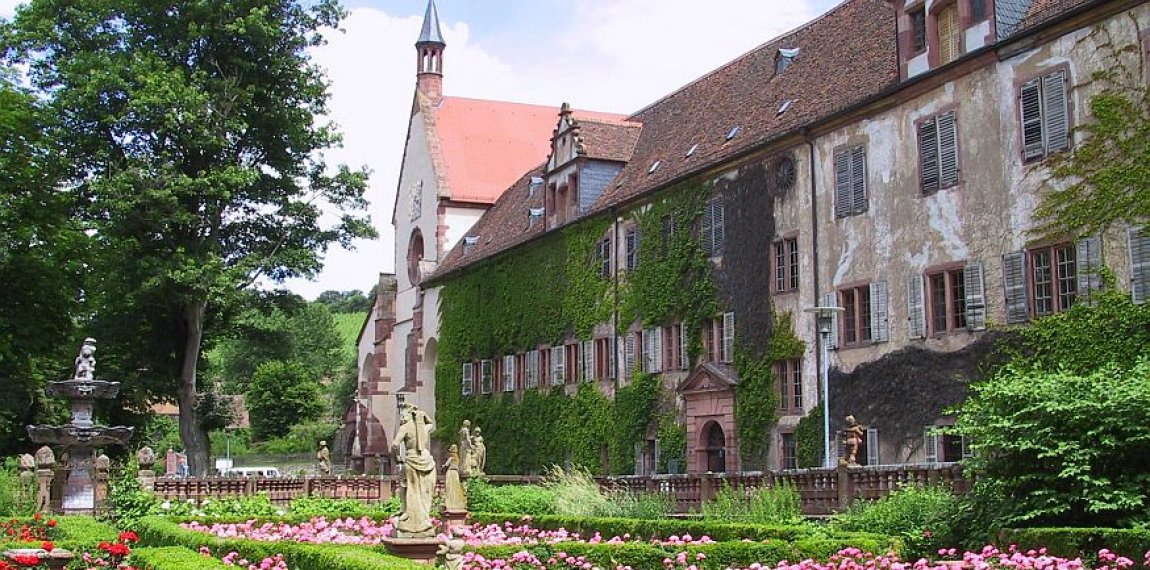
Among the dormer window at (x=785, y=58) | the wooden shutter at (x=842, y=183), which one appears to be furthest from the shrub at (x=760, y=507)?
the dormer window at (x=785, y=58)

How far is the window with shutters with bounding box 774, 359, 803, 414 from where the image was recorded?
30.1 meters

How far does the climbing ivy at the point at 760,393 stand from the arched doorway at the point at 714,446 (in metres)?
1.52

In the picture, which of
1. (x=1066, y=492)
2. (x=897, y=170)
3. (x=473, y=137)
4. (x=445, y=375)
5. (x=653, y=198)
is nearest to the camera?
(x=1066, y=492)

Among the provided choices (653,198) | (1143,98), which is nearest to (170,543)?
(1143,98)

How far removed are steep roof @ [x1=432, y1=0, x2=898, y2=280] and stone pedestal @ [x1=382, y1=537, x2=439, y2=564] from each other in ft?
53.8

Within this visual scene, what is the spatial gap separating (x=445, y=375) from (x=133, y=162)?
16.2m

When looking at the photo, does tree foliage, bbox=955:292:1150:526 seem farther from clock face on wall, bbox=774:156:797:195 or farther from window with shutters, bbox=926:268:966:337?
clock face on wall, bbox=774:156:797:195

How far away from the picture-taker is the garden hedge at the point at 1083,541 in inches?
535

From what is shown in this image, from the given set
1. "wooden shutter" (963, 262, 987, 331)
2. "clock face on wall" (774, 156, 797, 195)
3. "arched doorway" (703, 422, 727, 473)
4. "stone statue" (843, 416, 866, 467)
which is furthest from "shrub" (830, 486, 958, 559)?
"arched doorway" (703, 422, 727, 473)

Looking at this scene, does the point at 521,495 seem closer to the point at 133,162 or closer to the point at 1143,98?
the point at 1143,98

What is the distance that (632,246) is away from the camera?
38125 millimetres

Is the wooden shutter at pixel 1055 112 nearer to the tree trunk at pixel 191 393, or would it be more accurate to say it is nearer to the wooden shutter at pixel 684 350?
the wooden shutter at pixel 684 350

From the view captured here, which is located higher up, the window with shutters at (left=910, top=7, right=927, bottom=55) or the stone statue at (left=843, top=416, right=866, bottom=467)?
the window with shutters at (left=910, top=7, right=927, bottom=55)

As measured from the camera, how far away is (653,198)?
1457 inches
